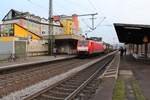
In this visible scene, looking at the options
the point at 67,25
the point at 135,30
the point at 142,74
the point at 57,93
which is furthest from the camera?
the point at 67,25

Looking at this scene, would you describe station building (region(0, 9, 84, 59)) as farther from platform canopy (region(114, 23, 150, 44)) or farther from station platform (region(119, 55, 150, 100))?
station platform (region(119, 55, 150, 100))

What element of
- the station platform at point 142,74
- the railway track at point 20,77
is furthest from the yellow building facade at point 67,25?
the railway track at point 20,77

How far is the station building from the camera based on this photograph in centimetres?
5659

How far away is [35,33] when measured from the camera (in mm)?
73188

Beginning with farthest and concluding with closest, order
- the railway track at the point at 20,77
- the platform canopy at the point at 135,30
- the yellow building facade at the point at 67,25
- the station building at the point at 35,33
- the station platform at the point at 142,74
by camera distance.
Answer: the yellow building facade at the point at 67,25 → the station building at the point at 35,33 → the platform canopy at the point at 135,30 → the railway track at the point at 20,77 → the station platform at the point at 142,74

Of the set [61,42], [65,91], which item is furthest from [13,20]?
[65,91]

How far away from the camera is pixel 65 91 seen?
15375 millimetres

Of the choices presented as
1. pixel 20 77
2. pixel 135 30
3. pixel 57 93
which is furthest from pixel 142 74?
pixel 135 30

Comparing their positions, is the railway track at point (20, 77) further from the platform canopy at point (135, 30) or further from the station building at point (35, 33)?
the station building at point (35, 33)

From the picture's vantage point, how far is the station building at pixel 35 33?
56594 mm

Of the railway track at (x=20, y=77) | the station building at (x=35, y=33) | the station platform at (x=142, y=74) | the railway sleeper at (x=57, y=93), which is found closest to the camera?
the railway sleeper at (x=57, y=93)

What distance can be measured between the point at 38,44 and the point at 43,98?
1864 inches

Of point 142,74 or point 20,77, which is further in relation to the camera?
point 142,74

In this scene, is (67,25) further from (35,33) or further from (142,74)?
(142,74)
